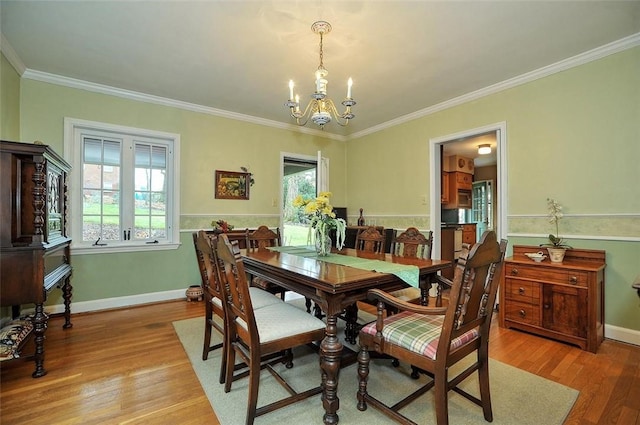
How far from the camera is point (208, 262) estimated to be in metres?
2.11

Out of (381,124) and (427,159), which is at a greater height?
(381,124)

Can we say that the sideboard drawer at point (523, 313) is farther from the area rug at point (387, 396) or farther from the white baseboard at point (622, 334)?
the area rug at point (387, 396)

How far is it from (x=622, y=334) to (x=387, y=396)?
238 centimetres

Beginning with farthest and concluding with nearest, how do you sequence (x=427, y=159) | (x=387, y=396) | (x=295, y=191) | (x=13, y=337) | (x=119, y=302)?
(x=295, y=191) < (x=427, y=159) < (x=119, y=302) < (x=13, y=337) < (x=387, y=396)

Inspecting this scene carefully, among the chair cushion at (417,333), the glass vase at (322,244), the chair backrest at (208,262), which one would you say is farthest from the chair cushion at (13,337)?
the chair cushion at (417,333)

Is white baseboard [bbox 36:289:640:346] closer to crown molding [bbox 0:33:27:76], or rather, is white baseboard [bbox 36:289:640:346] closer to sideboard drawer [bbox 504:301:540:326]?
sideboard drawer [bbox 504:301:540:326]

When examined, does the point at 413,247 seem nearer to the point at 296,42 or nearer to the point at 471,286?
the point at 471,286

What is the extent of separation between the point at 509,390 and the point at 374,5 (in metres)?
2.80

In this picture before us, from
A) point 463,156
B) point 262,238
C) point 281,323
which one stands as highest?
point 463,156

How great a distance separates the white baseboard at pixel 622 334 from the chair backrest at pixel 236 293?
3209 mm

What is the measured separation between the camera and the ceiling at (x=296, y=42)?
222 cm

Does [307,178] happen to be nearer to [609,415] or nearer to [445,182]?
[445,182]

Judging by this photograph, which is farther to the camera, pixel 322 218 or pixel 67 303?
pixel 67 303

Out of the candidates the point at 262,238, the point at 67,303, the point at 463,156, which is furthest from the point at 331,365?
the point at 463,156
